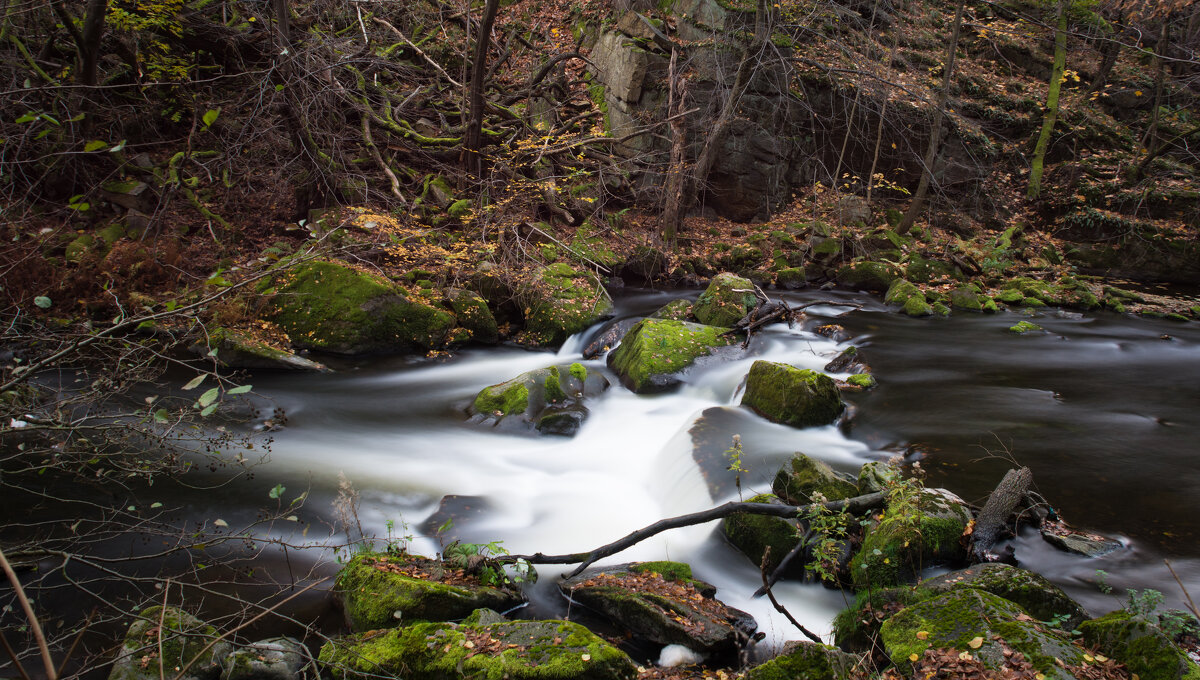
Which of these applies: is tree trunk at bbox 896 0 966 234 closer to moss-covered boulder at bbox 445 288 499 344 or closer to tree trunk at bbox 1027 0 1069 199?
tree trunk at bbox 1027 0 1069 199

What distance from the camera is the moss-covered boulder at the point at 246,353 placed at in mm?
7688

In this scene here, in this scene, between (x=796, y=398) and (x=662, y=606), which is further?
(x=796, y=398)

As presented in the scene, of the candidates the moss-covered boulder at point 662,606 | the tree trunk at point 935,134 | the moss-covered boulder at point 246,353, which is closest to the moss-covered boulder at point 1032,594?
the moss-covered boulder at point 662,606

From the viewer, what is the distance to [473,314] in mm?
9609

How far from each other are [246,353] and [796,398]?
22.4ft

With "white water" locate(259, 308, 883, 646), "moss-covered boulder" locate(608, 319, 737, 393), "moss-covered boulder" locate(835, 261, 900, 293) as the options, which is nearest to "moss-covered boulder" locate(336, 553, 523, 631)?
"white water" locate(259, 308, 883, 646)

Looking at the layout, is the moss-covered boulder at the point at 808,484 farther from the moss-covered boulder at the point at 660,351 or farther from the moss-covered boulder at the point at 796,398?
the moss-covered boulder at the point at 660,351

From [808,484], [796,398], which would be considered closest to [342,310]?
[796,398]

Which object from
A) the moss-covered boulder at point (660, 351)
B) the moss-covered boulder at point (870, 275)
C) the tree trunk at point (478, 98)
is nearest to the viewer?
the moss-covered boulder at point (660, 351)

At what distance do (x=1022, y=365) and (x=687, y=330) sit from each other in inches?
190

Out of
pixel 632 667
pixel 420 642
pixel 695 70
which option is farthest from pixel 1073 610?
pixel 695 70

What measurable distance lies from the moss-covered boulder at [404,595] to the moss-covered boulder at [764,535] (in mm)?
1828

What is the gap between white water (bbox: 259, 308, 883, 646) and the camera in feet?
16.7

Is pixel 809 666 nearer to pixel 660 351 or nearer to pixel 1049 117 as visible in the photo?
pixel 660 351
